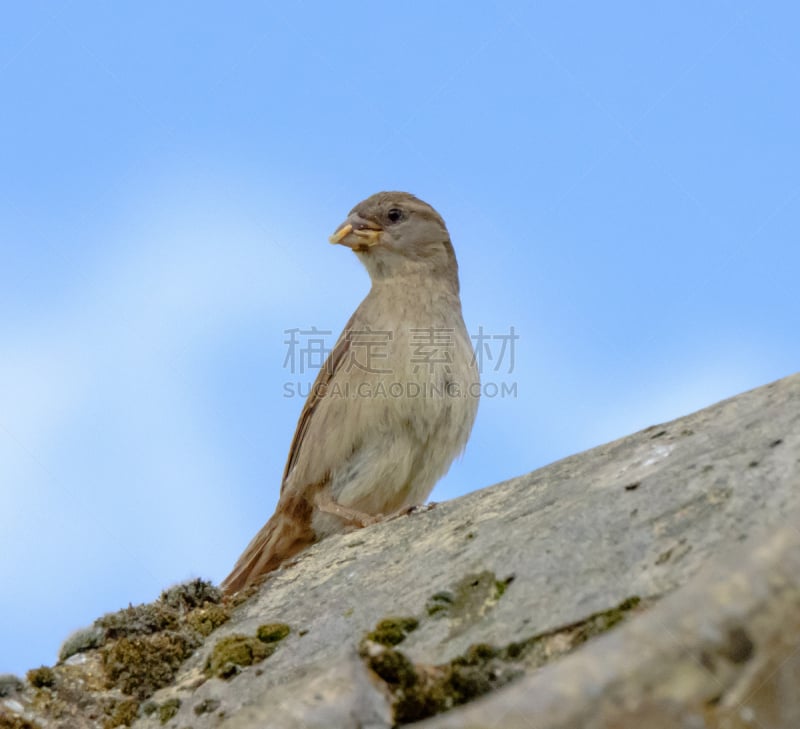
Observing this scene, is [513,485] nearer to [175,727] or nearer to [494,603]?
[494,603]

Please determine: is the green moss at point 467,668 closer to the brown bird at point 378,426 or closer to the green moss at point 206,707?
the green moss at point 206,707

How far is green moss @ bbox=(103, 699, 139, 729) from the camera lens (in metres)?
4.36

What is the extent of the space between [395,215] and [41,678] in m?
4.85

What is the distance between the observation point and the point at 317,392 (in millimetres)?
7906

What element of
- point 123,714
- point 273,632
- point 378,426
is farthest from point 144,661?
point 378,426

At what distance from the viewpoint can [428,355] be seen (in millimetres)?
7320

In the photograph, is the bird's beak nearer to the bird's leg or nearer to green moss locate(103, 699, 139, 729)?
the bird's leg

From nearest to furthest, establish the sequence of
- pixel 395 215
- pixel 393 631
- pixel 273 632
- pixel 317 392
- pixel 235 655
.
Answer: pixel 393 631 → pixel 235 655 → pixel 273 632 → pixel 317 392 → pixel 395 215

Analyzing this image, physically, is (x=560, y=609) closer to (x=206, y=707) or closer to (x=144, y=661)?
(x=206, y=707)

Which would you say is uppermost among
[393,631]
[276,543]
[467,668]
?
[276,543]

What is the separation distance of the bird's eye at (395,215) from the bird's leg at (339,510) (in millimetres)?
2272

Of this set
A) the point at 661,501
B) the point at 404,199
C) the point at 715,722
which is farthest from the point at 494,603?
the point at 404,199

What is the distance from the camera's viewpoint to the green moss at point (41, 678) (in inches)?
178

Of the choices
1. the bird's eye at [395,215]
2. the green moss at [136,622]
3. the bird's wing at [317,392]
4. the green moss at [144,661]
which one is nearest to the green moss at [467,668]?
the green moss at [144,661]
